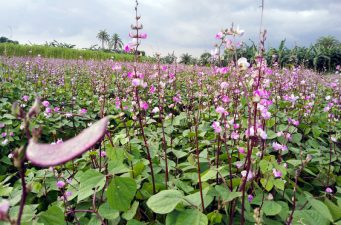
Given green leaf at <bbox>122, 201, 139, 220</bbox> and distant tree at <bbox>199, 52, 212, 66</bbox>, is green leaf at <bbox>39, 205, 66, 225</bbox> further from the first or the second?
distant tree at <bbox>199, 52, 212, 66</bbox>

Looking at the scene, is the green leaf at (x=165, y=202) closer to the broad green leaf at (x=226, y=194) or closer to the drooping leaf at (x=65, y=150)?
the broad green leaf at (x=226, y=194)

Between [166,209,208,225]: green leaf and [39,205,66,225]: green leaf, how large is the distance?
1.60ft

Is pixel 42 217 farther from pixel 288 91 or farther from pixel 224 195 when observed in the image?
pixel 288 91

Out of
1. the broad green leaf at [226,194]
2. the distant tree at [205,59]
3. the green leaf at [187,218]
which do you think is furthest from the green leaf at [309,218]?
the distant tree at [205,59]

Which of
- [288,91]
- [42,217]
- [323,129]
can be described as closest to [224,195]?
[42,217]

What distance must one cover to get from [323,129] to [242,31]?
2416mm

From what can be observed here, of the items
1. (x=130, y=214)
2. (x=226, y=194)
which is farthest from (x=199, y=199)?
(x=130, y=214)

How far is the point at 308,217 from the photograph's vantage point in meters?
1.76

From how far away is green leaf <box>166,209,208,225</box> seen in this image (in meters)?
1.45

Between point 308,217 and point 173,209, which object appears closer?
point 173,209

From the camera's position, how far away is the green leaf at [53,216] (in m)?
1.43

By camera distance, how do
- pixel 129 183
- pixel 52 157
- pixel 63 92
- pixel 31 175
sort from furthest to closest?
pixel 63 92, pixel 31 175, pixel 129 183, pixel 52 157

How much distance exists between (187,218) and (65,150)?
123cm

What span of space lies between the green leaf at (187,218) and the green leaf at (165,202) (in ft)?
0.26
